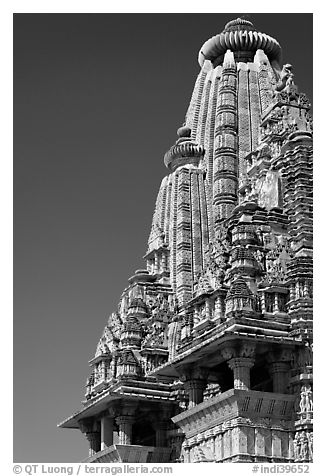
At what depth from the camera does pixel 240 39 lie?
145 ft

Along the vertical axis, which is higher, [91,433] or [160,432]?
[91,433]

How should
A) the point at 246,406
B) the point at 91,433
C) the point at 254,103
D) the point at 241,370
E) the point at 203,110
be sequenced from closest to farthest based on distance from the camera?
the point at 246,406, the point at 241,370, the point at 91,433, the point at 254,103, the point at 203,110

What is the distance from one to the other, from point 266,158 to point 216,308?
5.75 m

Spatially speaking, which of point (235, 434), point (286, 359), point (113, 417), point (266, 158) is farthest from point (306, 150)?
point (113, 417)

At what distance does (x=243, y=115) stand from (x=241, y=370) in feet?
58.8

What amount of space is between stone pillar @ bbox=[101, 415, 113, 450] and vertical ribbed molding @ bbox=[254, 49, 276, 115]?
15.4 metres

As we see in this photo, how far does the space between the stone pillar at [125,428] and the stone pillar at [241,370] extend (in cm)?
696

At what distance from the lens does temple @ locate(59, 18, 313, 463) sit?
998 inches

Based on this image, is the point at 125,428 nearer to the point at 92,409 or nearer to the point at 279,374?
the point at 92,409

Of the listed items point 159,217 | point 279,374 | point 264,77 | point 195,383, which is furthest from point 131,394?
point 264,77

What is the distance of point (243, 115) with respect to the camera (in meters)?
41.0

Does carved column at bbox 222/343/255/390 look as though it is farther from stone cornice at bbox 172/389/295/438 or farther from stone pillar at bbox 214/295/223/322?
stone pillar at bbox 214/295/223/322

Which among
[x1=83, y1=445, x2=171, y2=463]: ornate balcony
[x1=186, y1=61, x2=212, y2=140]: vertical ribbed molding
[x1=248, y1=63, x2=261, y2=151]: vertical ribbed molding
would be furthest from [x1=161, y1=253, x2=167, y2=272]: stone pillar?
[x1=83, y1=445, x2=171, y2=463]: ornate balcony
